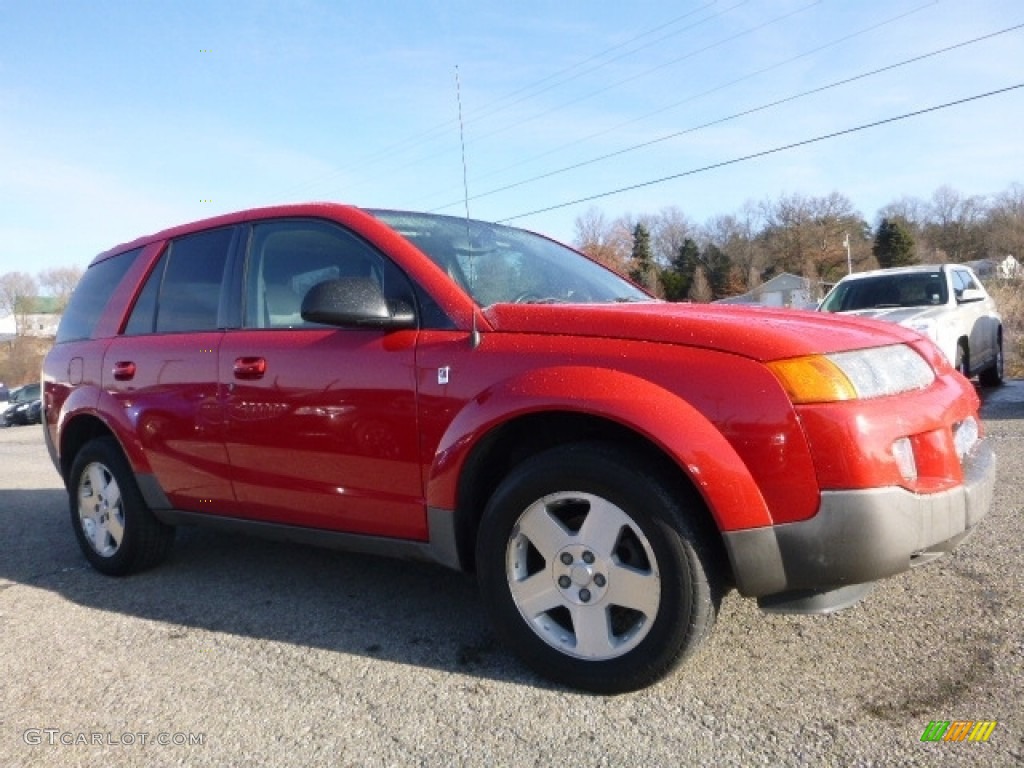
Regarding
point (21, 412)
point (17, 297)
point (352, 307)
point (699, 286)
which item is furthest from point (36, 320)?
point (352, 307)

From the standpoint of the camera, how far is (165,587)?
395 cm

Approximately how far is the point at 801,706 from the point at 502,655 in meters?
1.02

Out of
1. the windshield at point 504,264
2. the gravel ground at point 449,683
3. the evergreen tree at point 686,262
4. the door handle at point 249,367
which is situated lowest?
the gravel ground at point 449,683

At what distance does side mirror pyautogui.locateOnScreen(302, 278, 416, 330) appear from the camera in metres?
2.79

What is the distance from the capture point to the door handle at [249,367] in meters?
3.27

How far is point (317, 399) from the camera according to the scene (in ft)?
10.1

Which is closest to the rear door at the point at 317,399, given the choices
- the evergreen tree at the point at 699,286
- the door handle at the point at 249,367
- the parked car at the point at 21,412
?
the door handle at the point at 249,367

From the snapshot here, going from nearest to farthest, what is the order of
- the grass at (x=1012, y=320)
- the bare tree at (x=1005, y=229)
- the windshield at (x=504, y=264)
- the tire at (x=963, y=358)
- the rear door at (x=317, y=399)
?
the rear door at (x=317, y=399), the windshield at (x=504, y=264), the tire at (x=963, y=358), the grass at (x=1012, y=320), the bare tree at (x=1005, y=229)

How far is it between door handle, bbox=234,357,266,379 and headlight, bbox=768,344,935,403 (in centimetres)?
203

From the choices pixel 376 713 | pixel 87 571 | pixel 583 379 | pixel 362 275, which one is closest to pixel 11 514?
pixel 87 571

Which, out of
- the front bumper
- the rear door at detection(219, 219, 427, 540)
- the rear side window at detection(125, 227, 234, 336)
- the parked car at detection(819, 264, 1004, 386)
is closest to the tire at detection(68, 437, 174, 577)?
the rear side window at detection(125, 227, 234, 336)

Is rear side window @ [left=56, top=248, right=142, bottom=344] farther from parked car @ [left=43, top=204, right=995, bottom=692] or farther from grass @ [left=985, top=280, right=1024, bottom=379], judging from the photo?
grass @ [left=985, top=280, right=1024, bottom=379]

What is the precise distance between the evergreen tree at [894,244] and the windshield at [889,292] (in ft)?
216

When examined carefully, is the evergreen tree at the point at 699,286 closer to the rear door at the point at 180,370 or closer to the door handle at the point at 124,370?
the rear door at the point at 180,370
